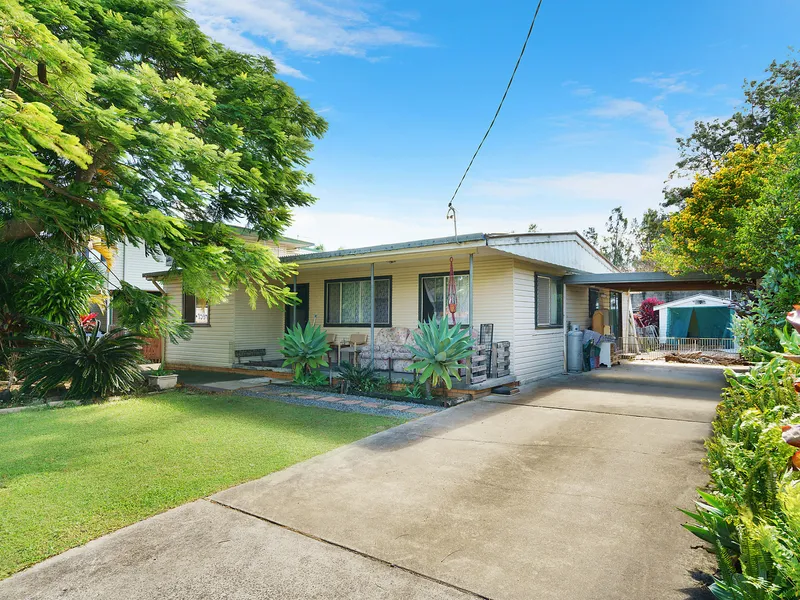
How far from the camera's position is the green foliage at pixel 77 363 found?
314 inches

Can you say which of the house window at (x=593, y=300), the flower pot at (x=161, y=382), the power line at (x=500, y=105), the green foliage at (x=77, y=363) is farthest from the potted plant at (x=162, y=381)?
the house window at (x=593, y=300)

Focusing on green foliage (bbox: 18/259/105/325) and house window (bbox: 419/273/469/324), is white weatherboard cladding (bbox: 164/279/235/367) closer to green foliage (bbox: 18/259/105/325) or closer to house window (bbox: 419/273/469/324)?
green foliage (bbox: 18/259/105/325)

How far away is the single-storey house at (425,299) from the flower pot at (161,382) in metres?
2.14

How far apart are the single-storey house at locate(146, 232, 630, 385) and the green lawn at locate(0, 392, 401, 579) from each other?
10.9 ft

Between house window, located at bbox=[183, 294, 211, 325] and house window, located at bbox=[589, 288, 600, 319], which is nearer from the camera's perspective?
house window, located at bbox=[183, 294, 211, 325]

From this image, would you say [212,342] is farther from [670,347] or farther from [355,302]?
[670,347]

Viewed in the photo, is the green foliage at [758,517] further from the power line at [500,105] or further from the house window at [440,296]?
the house window at [440,296]

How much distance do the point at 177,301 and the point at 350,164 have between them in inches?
279

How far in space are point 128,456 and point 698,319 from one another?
24705 mm

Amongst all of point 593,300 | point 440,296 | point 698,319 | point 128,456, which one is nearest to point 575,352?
point 593,300

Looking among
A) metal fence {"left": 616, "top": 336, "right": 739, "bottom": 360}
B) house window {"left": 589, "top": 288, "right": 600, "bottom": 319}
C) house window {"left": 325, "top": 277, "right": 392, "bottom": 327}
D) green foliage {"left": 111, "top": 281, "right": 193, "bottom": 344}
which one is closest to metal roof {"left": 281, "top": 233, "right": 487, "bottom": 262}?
house window {"left": 325, "top": 277, "right": 392, "bottom": 327}

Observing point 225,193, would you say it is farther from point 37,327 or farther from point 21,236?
point 37,327

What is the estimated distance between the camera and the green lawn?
327cm

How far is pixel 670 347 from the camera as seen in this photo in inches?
769
